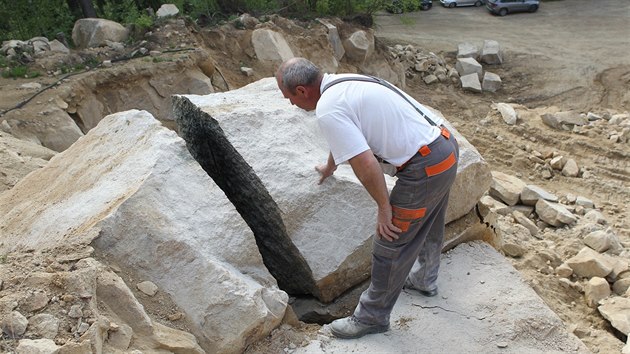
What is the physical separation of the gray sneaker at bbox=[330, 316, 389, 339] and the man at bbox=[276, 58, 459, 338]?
8.4 inches

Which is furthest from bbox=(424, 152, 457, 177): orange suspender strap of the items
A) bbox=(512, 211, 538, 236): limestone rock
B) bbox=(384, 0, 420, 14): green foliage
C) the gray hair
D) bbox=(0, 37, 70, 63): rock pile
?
bbox=(384, 0, 420, 14): green foliage

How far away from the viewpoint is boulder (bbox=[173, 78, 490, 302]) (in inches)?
153

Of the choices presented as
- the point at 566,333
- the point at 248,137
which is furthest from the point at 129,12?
the point at 566,333

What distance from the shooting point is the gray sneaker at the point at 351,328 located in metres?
3.56

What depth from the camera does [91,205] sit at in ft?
11.6

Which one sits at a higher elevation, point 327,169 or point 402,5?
point 327,169

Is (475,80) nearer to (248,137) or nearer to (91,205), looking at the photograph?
(248,137)

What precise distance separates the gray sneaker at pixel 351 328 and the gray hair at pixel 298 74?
144 cm

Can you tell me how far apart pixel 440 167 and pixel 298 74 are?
885mm

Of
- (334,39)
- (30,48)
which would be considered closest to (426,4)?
(334,39)

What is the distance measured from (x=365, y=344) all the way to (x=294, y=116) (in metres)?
1.70

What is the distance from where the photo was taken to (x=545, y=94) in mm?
12391

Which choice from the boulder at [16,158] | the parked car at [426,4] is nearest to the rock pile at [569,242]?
the boulder at [16,158]

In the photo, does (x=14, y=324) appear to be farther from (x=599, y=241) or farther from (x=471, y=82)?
(x=471, y=82)
